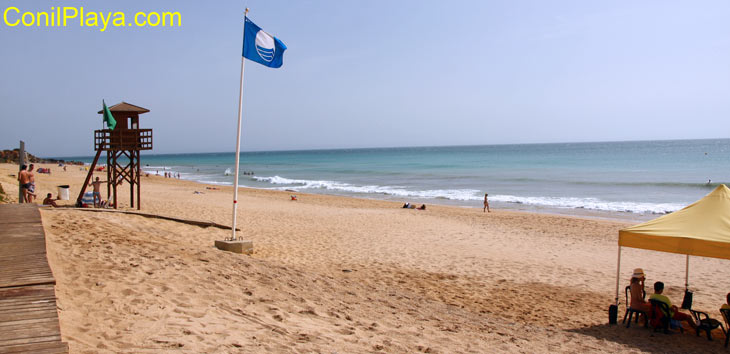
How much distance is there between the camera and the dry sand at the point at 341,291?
16.0 feet

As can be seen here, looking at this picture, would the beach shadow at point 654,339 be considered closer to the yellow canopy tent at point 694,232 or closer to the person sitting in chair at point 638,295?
the person sitting in chair at point 638,295

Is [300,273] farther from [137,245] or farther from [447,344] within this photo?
[447,344]

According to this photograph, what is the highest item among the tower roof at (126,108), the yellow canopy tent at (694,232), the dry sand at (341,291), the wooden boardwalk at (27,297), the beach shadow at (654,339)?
the tower roof at (126,108)

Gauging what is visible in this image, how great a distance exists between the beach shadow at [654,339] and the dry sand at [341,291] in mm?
32

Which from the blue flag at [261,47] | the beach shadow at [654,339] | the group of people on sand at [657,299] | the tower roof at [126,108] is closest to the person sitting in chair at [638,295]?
the group of people on sand at [657,299]

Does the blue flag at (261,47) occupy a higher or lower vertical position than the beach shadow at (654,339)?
higher

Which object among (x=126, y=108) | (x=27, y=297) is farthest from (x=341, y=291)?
(x=126, y=108)

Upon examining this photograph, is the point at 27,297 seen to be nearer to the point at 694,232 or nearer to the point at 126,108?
the point at 694,232

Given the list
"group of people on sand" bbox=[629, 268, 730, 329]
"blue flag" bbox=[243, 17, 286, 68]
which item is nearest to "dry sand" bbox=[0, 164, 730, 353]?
"group of people on sand" bbox=[629, 268, 730, 329]

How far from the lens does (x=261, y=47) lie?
10.0 m

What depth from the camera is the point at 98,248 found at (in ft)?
24.6

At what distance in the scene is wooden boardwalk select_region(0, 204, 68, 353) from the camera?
310 cm

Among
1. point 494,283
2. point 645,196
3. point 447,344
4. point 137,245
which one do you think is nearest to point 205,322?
point 447,344

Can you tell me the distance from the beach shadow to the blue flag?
24.8ft
